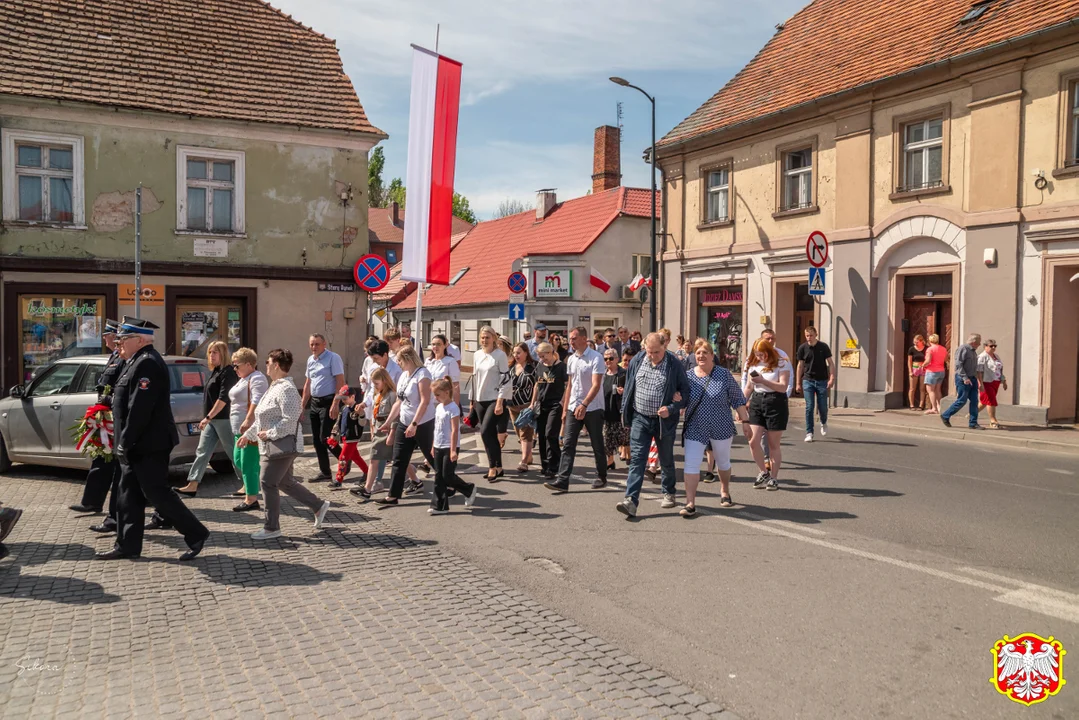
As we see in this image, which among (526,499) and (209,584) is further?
(526,499)

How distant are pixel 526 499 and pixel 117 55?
49.2 ft

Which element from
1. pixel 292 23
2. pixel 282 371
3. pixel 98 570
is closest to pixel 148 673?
pixel 98 570

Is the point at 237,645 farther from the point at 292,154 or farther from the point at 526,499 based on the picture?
the point at 292,154

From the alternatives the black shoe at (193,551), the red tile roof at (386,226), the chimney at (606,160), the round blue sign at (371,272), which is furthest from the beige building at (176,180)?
the red tile roof at (386,226)

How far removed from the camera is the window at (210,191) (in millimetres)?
18000

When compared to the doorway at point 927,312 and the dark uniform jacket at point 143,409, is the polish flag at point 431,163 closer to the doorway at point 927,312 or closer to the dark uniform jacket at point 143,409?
the dark uniform jacket at point 143,409

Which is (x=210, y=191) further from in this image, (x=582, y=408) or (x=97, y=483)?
(x=582, y=408)

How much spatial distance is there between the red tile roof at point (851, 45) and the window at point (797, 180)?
1.25 m

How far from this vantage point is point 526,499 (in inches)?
364

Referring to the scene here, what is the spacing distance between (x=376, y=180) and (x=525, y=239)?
103 ft

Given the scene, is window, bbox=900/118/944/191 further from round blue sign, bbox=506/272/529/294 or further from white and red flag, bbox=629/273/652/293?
white and red flag, bbox=629/273/652/293

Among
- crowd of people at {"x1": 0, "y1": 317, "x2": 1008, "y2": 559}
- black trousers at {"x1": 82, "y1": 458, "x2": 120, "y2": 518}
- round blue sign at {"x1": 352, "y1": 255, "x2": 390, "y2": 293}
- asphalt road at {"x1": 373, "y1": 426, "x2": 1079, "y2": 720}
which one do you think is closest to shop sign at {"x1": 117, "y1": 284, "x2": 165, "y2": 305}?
round blue sign at {"x1": 352, "y1": 255, "x2": 390, "y2": 293}

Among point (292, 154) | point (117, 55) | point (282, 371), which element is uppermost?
point (117, 55)

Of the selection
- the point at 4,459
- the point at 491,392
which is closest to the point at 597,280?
the point at 491,392
